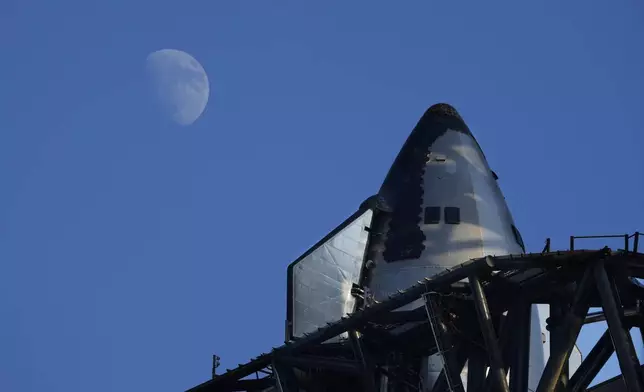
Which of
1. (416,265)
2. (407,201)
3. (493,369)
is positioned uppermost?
(407,201)

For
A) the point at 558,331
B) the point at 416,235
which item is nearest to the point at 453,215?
the point at 416,235

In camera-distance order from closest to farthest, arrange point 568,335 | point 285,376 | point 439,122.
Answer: point 568,335
point 285,376
point 439,122

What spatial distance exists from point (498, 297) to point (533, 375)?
18.1 ft

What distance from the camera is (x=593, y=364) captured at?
26469mm

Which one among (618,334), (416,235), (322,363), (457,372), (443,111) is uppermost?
(443,111)

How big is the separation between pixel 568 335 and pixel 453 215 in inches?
380

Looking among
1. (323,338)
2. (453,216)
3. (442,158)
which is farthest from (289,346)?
(442,158)

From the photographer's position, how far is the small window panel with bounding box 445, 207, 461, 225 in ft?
Result: 109

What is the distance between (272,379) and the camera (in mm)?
32375

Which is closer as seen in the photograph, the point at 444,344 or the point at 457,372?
the point at 457,372

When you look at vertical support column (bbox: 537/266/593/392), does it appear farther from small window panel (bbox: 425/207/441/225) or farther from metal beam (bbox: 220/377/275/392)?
metal beam (bbox: 220/377/275/392)

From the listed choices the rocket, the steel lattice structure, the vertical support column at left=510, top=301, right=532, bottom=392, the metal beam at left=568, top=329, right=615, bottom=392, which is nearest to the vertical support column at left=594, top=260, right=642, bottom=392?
the steel lattice structure

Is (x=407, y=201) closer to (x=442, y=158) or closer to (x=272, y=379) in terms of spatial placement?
(x=442, y=158)

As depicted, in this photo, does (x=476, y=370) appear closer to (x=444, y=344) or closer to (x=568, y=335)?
(x=444, y=344)
